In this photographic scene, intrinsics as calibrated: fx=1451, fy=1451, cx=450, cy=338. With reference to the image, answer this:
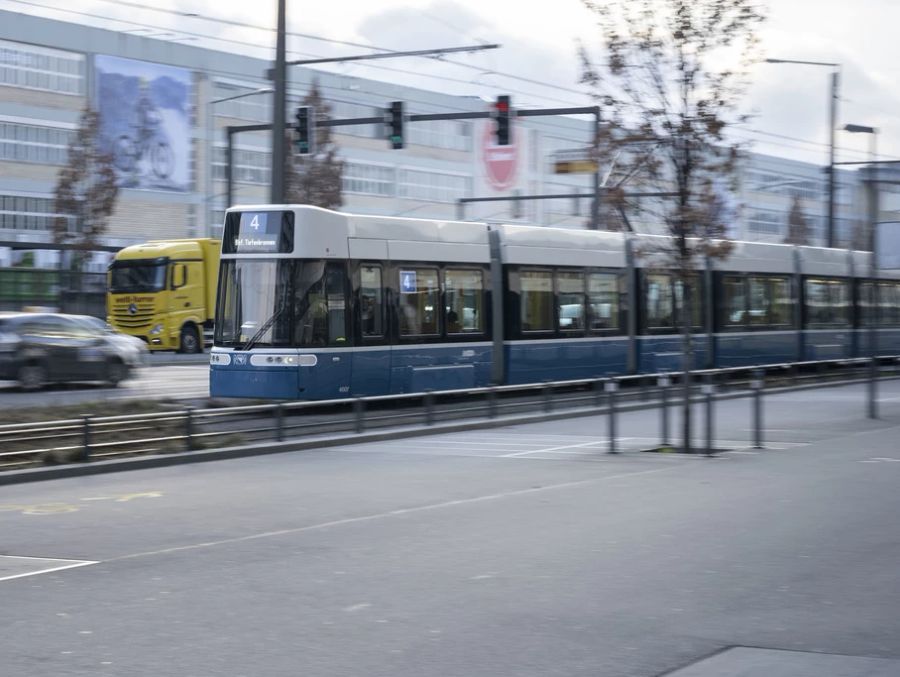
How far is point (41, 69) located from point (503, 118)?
4540 centimetres

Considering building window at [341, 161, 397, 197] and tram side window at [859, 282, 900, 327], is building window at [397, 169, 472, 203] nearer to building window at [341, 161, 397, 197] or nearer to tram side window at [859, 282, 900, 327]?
building window at [341, 161, 397, 197]

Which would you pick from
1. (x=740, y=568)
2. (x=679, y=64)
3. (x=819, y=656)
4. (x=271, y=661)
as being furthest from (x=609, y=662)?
(x=679, y=64)

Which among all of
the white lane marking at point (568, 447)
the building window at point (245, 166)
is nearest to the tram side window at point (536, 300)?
the white lane marking at point (568, 447)

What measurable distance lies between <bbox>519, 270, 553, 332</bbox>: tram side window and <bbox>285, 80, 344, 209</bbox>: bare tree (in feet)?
89.3

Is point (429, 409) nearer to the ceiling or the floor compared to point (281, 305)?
nearer to the floor

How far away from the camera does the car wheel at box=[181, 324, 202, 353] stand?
45594mm

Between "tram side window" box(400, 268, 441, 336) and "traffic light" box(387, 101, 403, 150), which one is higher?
"traffic light" box(387, 101, 403, 150)

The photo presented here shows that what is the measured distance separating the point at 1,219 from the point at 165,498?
56293mm

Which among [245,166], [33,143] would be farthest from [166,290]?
[245,166]

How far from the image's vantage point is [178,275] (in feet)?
147

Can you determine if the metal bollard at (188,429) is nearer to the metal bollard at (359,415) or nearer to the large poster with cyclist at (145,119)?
the metal bollard at (359,415)

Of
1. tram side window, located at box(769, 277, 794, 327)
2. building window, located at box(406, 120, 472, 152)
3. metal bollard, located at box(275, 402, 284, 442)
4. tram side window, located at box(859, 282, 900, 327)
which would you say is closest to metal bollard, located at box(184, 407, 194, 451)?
metal bollard, located at box(275, 402, 284, 442)

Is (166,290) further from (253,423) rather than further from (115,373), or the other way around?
(253,423)

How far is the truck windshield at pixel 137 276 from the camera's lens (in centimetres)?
4503
